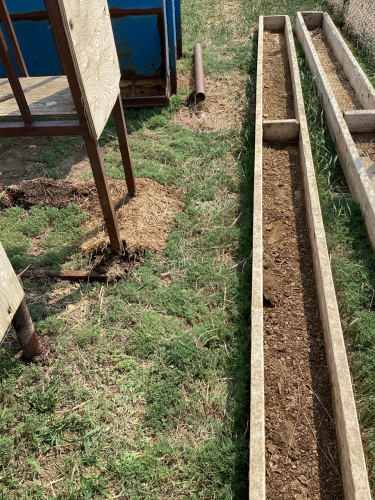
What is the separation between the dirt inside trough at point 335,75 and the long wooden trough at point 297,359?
1988 millimetres

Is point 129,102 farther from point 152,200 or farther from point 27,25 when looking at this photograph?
point 152,200

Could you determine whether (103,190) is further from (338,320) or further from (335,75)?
(335,75)

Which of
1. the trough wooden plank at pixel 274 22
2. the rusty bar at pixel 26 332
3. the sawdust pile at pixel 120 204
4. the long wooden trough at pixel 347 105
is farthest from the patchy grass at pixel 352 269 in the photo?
the trough wooden plank at pixel 274 22

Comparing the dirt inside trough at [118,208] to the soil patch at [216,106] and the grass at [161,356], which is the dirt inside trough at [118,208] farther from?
the soil patch at [216,106]

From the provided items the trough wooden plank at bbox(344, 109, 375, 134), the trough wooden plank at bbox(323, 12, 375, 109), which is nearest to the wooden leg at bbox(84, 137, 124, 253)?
the trough wooden plank at bbox(344, 109, 375, 134)

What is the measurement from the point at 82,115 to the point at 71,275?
1.59 m

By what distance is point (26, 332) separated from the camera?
122 inches

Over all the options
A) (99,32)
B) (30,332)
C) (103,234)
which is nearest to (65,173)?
(103,234)

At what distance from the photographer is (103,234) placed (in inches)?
173

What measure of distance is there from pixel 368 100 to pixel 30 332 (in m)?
5.83

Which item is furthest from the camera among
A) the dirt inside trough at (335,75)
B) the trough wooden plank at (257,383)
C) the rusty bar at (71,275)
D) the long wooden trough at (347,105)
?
the dirt inside trough at (335,75)

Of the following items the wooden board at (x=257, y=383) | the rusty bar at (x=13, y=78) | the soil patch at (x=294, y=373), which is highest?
the rusty bar at (x=13, y=78)

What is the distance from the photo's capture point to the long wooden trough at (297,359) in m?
2.55

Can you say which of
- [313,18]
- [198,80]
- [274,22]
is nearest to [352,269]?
[198,80]
